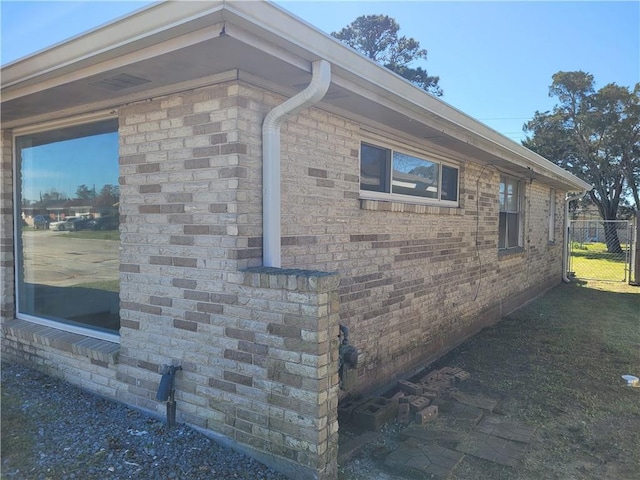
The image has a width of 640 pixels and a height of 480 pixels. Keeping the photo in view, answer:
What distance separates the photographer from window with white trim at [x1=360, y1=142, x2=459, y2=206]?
4.83 metres

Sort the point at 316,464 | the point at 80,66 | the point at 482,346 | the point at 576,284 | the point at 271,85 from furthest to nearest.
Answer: the point at 576,284, the point at 482,346, the point at 271,85, the point at 80,66, the point at 316,464

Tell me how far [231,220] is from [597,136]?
2939cm

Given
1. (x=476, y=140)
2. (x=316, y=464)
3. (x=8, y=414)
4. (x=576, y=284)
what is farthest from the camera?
(x=576, y=284)

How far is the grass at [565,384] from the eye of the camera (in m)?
3.38

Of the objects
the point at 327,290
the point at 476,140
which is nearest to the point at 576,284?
the point at 476,140

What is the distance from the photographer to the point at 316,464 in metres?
2.79

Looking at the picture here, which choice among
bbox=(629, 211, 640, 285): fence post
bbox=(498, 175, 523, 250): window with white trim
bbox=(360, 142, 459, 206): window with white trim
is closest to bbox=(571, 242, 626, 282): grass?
bbox=(629, 211, 640, 285): fence post

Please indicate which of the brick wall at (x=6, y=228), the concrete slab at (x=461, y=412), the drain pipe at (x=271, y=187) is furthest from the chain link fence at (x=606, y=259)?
the brick wall at (x=6, y=228)

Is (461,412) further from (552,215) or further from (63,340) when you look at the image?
(552,215)

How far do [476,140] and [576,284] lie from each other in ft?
32.4

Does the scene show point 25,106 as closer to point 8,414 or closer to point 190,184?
point 190,184

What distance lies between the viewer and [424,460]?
11.0 ft

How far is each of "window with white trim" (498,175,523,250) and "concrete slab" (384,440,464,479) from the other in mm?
5909

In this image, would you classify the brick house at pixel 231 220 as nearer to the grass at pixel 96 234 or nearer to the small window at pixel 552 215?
the grass at pixel 96 234
